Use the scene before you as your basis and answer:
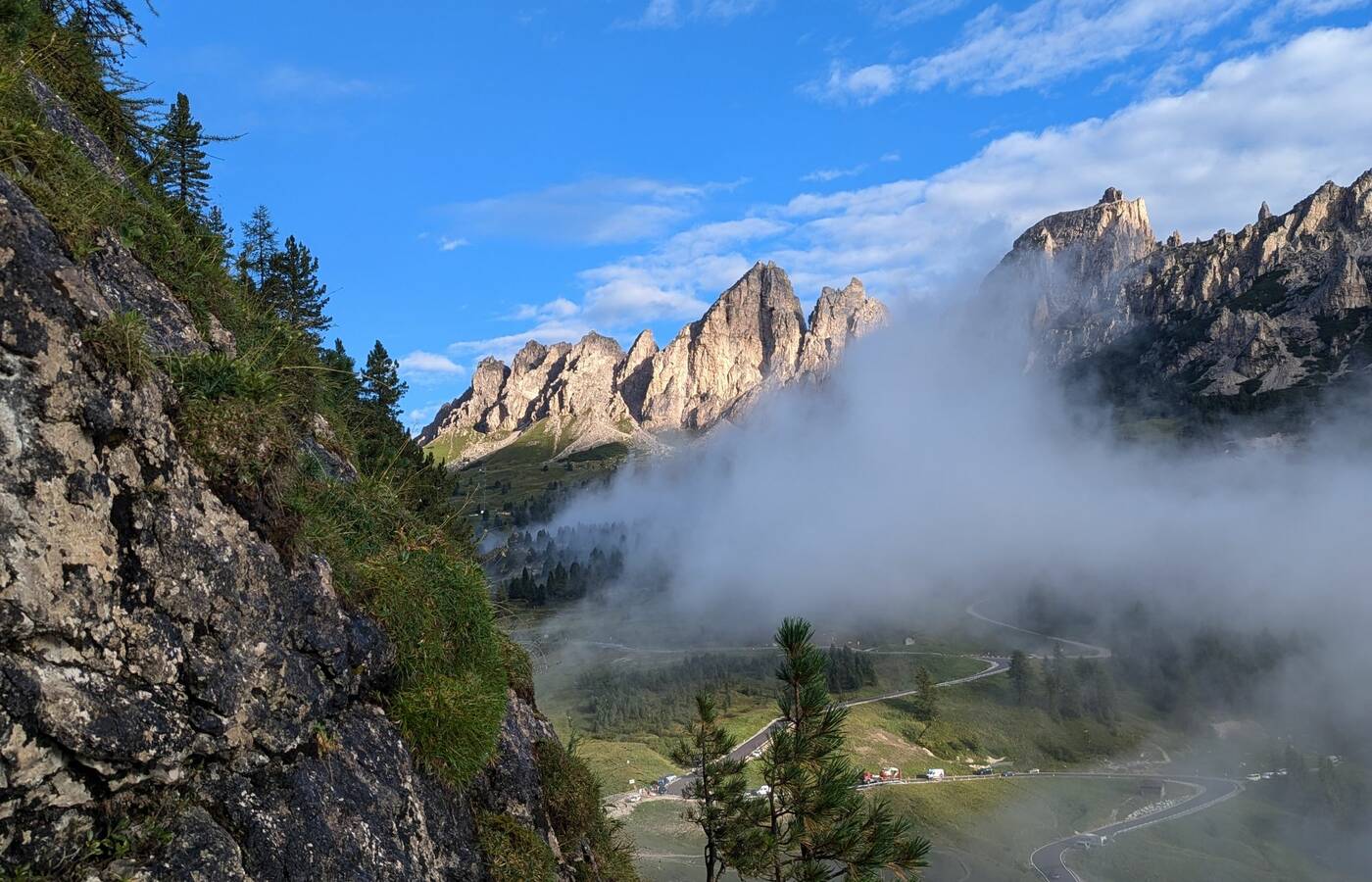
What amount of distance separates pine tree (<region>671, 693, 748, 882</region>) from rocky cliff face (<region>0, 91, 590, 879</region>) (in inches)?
295

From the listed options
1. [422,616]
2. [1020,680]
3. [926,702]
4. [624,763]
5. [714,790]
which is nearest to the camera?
[422,616]

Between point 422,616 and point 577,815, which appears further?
point 577,815

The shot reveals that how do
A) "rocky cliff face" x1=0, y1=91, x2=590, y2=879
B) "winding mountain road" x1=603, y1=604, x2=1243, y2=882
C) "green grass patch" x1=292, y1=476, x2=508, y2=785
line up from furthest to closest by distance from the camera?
"winding mountain road" x1=603, y1=604, x2=1243, y2=882 < "green grass patch" x1=292, y1=476, x2=508, y2=785 < "rocky cliff face" x1=0, y1=91, x2=590, y2=879

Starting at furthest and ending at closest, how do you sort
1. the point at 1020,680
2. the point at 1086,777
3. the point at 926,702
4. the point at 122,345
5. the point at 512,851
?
the point at 1020,680, the point at 926,702, the point at 1086,777, the point at 512,851, the point at 122,345

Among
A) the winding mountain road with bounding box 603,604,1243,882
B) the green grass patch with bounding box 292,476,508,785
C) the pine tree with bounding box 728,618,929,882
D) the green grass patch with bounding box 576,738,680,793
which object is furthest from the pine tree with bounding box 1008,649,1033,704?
the green grass patch with bounding box 292,476,508,785

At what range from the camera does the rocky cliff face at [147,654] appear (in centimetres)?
593

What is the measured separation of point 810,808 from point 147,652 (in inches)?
426

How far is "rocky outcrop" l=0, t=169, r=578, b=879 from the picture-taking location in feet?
19.4

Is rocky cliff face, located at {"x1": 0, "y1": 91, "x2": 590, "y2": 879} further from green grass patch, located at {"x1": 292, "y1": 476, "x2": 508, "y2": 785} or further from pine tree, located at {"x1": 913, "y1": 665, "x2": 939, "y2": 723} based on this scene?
pine tree, located at {"x1": 913, "y1": 665, "x2": 939, "y2": 723}

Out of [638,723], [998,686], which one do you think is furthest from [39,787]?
[998,686]

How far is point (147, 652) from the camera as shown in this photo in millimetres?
6711

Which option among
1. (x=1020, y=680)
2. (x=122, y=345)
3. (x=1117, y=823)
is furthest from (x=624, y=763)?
(x=122, y=345)

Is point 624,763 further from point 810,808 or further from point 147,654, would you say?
point 147,654

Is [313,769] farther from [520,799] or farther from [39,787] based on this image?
[520,799]
